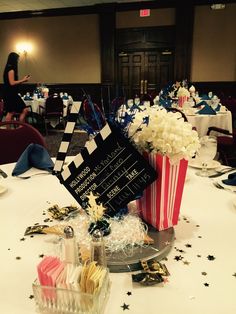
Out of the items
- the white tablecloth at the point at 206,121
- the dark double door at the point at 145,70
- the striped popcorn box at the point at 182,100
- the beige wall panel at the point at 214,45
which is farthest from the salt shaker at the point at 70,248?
the beige wall panel at the point at 214,45

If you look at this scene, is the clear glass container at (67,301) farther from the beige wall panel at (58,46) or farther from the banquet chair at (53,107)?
the beige wall panel at (58,46)

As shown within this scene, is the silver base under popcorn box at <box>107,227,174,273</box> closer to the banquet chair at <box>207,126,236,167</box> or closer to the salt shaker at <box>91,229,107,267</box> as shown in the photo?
the salt shaker at <box>91,229,107,267</box>

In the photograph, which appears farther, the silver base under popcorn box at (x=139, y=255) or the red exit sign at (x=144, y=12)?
the red exit sign at (x=144, y=12)

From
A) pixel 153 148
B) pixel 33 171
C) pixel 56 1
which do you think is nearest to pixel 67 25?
pixel 56 1

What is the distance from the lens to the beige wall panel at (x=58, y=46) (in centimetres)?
828

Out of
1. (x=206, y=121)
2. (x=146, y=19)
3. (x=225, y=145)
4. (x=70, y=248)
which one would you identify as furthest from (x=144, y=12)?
(x=70, y=248)

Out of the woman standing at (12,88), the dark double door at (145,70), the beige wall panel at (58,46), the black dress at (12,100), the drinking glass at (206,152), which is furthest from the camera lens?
the beige wall panel at (58,46)

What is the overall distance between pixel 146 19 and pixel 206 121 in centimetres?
502

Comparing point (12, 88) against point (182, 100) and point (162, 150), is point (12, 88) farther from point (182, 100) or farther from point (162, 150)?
point (162, 150)

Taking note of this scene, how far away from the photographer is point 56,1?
7.29 meters

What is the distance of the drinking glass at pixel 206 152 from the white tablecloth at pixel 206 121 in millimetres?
2642

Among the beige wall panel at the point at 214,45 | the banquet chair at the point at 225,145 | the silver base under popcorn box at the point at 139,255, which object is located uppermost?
the beige wall panel at the point at 214,45

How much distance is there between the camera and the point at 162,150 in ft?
2.69

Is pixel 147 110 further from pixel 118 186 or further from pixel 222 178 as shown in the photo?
pixel 222 178
